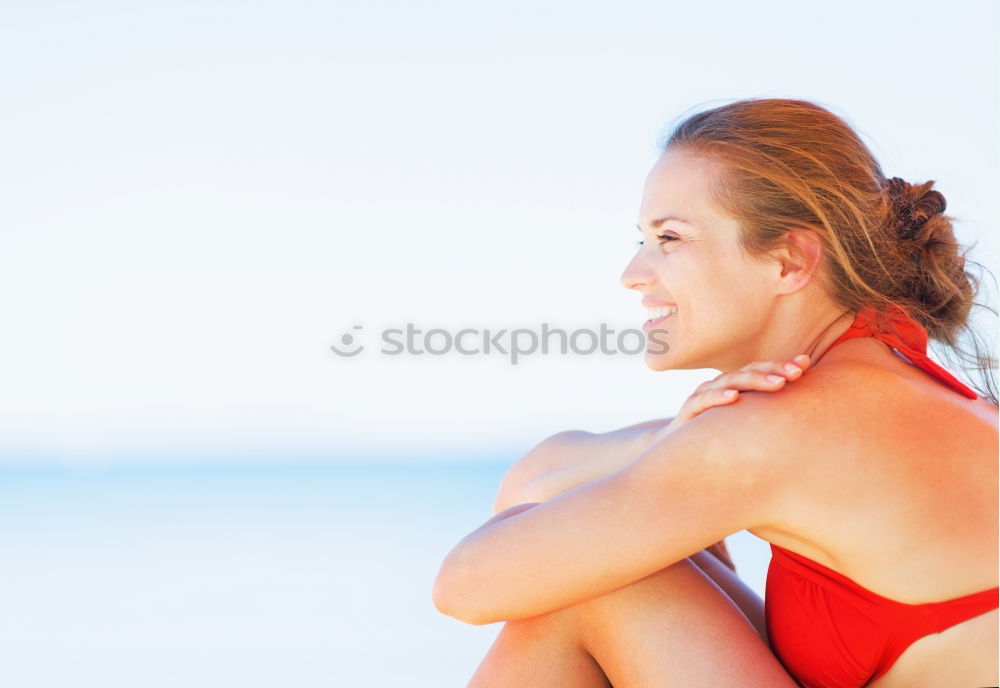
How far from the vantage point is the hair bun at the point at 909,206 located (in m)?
1.45

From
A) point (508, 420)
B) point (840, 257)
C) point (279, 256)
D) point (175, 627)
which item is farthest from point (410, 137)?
point (840, 257)

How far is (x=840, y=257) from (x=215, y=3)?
12.0 metres

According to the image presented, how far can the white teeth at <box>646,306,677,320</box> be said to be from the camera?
4.90 feet

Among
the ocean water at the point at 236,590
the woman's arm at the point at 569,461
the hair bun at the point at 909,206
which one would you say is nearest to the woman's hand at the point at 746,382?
the woman's arm at the point at 569,461

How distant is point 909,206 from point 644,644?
75cm

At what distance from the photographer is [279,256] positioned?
12.2m

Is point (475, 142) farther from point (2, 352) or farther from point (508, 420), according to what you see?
point (2, 352)

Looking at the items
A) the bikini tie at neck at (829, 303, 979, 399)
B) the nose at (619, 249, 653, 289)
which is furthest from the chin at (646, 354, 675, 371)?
the bikini tie at neck at (829, 303, 979, 399)

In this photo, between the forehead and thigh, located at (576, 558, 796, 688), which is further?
the forehead

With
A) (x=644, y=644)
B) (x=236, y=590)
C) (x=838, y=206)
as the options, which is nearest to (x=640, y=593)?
(x=644, y=644)


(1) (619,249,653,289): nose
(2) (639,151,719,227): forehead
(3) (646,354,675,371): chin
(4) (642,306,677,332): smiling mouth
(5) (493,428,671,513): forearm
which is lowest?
(5) (493,428,671,513): forearm

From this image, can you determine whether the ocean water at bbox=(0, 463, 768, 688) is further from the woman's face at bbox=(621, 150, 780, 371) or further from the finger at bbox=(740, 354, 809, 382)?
the finger at bbox=(740, 354, 809, 382)

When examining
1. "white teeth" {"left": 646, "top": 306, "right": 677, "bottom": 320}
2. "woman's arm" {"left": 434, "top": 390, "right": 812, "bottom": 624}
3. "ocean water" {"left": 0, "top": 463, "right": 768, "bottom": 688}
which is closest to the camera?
"woman's arm" {"left": 434, "top": 390, "right": 812, "bottom": 624}

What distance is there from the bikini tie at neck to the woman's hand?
0.16m
